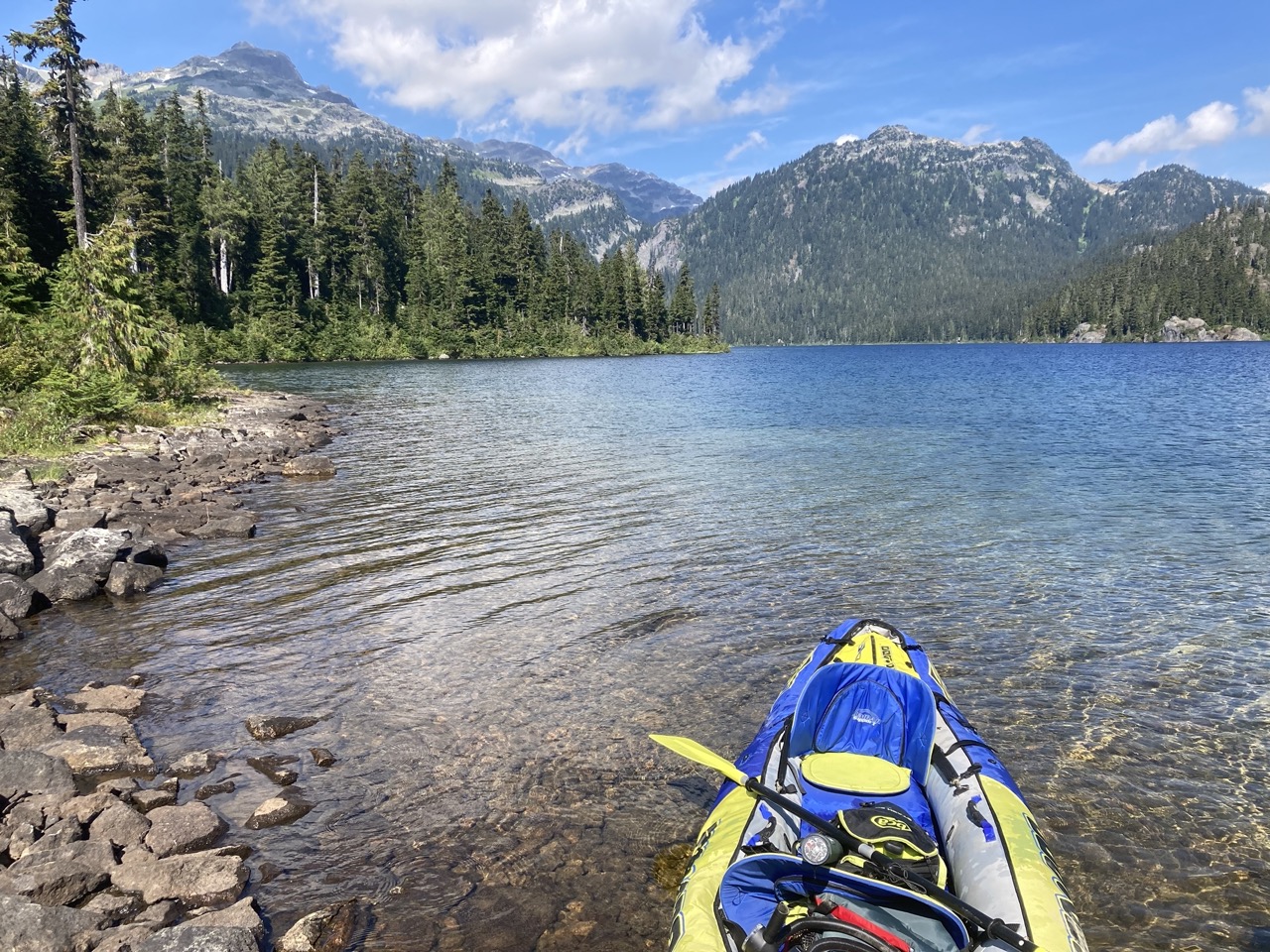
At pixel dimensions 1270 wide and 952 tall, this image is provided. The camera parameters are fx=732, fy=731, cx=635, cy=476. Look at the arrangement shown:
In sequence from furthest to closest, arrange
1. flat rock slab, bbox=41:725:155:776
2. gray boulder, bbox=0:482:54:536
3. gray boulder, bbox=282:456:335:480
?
1. gray boulder, bbox=282:456:335:480
2. gray boulder, bbox=0:482:54:536
3. flat rock slab, bbox=41:725:155:776

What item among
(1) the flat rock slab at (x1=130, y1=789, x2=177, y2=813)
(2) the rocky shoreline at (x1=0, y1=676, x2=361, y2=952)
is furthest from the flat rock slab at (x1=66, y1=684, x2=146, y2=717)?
(1) the flat rock slab at (x1=130, y1=789, x2=177, y2=813)

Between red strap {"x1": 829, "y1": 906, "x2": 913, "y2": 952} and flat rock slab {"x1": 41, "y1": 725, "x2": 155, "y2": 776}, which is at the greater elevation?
red strap {"x1": 829, "y1": 906, "x2": 913, "y2": 952}

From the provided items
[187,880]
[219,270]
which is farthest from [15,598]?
[219,270]

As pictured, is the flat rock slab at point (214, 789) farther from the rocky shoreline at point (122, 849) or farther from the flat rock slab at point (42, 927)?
the flat rock slab at point (42, 927)

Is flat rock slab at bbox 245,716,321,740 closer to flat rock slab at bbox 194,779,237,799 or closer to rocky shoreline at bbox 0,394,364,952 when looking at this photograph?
rocky shoreline at bbox 0,394,364,952

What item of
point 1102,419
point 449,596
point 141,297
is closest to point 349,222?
point 141,297

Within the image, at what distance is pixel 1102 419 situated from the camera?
119 feet

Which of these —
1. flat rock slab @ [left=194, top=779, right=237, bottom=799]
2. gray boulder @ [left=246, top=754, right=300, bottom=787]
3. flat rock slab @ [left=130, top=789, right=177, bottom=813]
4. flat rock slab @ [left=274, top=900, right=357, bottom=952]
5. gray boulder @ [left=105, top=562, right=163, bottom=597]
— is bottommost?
flat rock slab @ [left=274, top=900, right=357, bottom=952]

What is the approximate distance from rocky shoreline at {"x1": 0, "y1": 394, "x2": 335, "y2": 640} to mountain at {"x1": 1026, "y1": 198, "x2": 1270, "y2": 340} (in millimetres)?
209692

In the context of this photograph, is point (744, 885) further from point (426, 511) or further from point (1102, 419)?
point (1102, 419)

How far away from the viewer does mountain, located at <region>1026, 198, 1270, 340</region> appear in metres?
176

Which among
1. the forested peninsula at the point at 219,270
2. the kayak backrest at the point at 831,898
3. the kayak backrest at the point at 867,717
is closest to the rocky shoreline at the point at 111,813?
the kayak backrest at the point at 831,898

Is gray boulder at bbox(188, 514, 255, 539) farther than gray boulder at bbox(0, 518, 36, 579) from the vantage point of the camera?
Yes

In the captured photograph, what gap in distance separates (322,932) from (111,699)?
16.6ft
